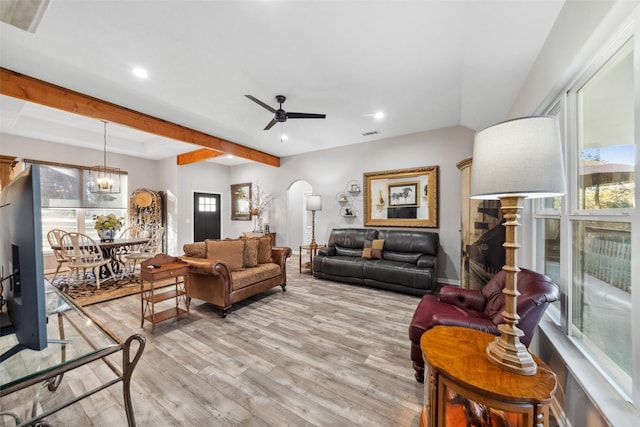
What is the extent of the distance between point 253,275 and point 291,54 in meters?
2.75

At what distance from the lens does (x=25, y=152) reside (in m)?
4.95

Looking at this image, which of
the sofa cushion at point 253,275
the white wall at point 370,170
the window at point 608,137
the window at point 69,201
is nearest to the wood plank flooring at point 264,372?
the sofa cushion at point 253,275

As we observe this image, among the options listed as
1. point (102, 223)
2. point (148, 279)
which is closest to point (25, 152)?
point (102, 223)

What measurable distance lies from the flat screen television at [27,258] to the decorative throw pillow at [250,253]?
2.69 m

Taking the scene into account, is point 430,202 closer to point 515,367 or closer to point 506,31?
point 506,31

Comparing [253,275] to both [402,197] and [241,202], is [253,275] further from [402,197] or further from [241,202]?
[241,202]

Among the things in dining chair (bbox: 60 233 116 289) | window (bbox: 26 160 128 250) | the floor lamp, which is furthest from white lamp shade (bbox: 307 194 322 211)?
window (bbox: 26 160 128 250)

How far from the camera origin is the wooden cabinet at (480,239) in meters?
2.75

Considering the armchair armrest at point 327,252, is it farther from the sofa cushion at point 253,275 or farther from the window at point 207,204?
the window at point 207,204

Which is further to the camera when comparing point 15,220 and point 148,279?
point 148,279

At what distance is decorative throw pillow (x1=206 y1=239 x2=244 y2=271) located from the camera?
3.32 m

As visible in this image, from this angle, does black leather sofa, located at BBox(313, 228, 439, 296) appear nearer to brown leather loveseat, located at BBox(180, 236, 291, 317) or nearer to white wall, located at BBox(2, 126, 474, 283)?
white wall, located at BBox(2, 126, 474, 283)

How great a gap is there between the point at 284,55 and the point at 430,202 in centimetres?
361

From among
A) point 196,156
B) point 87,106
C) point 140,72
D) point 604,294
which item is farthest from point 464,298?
point 196,156
